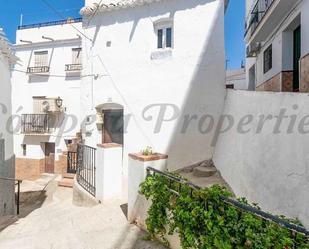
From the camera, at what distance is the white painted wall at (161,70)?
980 centimetres

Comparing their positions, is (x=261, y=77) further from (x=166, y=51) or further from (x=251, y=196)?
(x=251, y=196)

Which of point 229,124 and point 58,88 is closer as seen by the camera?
point 229,124

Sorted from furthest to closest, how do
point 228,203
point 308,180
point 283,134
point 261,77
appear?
point 261,77
point 283,134
point 308,180
point 228,203

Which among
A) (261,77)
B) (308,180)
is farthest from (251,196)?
(261,77)

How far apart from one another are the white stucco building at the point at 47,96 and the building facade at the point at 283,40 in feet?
35.9

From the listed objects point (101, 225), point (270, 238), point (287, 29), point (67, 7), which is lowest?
point (101, 225)

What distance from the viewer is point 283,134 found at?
484 centimetres

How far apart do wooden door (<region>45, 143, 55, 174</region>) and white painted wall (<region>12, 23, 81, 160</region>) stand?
1.04 ft

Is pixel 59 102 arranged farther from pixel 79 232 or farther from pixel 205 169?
pixel 79 232

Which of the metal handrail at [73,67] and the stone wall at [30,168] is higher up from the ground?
the metal handrail at [73,67]

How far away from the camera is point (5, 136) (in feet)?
28.0

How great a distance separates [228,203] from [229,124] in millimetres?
5605

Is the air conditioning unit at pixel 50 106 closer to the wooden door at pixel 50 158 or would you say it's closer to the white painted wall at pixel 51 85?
the white painted wall at pixel 51 85

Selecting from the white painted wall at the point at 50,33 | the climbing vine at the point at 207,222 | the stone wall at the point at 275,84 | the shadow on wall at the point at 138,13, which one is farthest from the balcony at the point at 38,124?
the climbing vine at the point at 207,222
